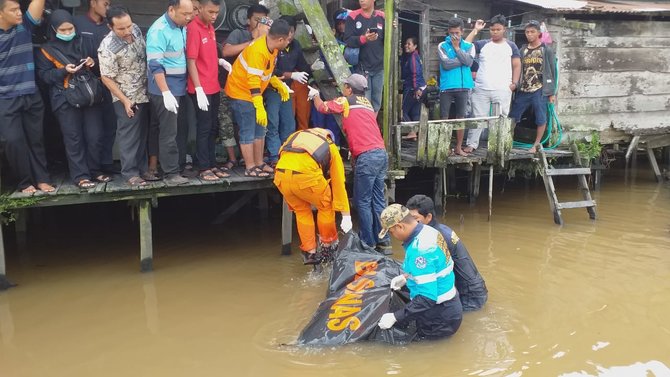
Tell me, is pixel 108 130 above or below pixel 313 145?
above

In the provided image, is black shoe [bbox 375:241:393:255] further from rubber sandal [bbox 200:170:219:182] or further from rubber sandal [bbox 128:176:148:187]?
rubber sandal [bbox 128:176:148:187]

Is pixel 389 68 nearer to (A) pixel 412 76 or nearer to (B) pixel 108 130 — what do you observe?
(A) pixel 412 76

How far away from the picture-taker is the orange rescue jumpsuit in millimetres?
5582

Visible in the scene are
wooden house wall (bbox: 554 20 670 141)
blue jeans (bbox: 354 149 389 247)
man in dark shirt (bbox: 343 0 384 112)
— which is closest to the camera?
blue jeans (bbox: 354 149 389 247)

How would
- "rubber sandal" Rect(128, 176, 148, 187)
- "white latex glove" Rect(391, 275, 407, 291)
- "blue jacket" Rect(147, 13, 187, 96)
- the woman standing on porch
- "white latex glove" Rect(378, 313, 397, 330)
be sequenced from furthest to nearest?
1. the woman standing on porch
2. "rubber sandal" Rect(128, 176, 148, 187)
3. "blue jacket" Rect(147, 13, 187, 96)
4. "white latex glove" Rect(391, 275, 407, 291)
5. "white latex glove" Rect(378, 313, 397, 330)

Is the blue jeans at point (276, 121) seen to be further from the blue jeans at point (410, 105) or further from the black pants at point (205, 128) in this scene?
the blue jeans at point (410, 105)

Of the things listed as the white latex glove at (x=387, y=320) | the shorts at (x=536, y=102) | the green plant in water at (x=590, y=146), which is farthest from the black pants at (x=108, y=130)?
the green plant in water at (x=590, y=146)

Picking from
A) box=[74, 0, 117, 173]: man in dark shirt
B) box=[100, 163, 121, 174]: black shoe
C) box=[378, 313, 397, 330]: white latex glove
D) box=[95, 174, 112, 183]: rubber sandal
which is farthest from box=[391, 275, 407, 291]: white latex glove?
box=[74, 0, 117, 173]: man in dark shirt

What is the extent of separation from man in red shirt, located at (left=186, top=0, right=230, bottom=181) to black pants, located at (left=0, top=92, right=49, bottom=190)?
1.53m

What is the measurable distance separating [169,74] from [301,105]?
2.08 meters

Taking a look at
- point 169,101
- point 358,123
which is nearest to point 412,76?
point 358,123

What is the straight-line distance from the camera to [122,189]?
19.6 feet

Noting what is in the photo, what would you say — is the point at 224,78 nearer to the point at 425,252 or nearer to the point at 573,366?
the point at 425,252

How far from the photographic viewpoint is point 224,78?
731 centimetres
